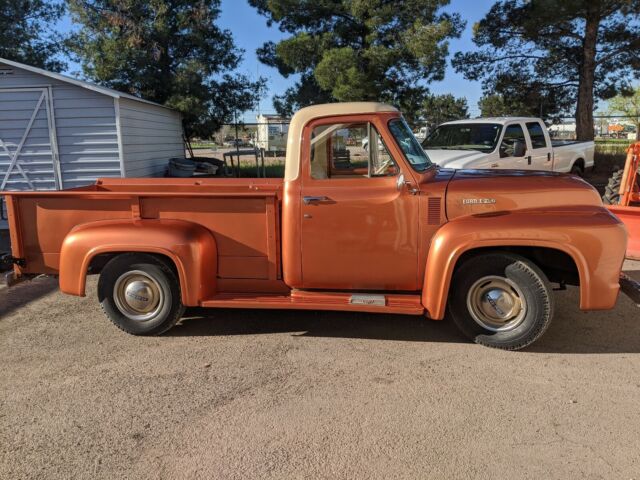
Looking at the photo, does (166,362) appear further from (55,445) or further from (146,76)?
(146,76)

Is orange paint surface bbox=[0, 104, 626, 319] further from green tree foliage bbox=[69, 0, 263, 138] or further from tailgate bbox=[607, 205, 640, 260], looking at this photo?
green tree foliage bbox=[69, 0, 263, 138]

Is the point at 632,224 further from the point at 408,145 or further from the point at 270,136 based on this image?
the point at 270,136

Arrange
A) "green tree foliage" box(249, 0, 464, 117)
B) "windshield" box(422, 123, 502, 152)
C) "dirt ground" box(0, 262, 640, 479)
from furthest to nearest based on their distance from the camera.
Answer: "green tree foliage" box(249, 0, 464, 117)
"windshield" box(422, 123, 502, 152)
"dirt ground" box(0, 262, 640, 479)

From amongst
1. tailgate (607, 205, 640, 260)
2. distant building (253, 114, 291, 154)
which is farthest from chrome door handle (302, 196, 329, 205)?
distant building (253, 114, 291, 154)

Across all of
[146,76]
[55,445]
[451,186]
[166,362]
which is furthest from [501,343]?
[146,76]

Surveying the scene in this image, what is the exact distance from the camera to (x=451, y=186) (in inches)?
170

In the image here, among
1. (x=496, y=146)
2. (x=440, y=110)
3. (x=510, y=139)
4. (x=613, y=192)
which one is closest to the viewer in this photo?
(x=613, y=192)

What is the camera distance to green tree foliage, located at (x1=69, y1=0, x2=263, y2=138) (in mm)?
16359

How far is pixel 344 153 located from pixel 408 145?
1.89 feet

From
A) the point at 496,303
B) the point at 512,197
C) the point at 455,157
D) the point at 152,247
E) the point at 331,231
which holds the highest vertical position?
the point at 455,157

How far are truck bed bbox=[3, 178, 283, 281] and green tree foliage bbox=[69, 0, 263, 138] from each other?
1250 centimetres

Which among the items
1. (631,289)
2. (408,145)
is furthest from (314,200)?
(631,289)

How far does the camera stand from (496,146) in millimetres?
9039

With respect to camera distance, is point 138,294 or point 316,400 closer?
point 316,400
